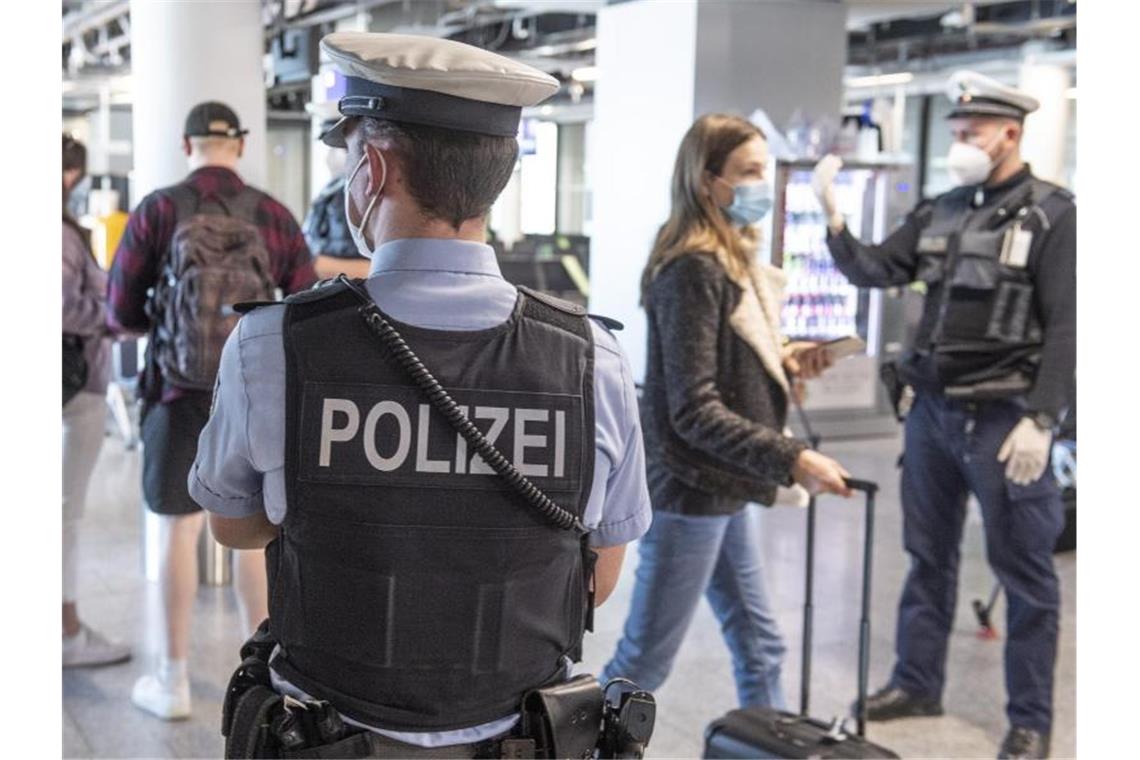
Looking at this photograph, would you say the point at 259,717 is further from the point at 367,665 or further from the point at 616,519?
the point at 616,519

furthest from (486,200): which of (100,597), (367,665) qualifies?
(100,597)

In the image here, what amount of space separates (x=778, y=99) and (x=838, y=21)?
570mm

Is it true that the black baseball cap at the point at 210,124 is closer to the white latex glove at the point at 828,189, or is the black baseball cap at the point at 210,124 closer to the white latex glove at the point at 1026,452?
the white latex glove at the point at 828,189

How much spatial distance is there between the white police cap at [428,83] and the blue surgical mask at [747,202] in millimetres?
1325

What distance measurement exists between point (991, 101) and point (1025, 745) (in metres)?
1.64

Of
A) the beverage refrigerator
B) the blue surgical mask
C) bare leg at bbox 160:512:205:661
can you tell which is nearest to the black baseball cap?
bare leg at bbox 160:512:205:661

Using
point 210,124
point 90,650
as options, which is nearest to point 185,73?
point 210,124

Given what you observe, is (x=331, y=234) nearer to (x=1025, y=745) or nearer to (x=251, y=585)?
(x=251, y=585)

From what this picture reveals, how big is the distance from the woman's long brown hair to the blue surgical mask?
0.9 inches

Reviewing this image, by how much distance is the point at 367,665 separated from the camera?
1.57m

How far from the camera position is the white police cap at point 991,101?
11.8ft

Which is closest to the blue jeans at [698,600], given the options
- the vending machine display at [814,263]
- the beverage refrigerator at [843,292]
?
the beverage refrigerator at [843,292]

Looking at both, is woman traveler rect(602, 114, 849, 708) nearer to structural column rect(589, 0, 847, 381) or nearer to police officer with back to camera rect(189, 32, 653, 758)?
police officer with back to camera rect(189, 32, 653, 758)

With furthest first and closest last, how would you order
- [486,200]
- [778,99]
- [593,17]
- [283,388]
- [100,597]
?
[593,17], [778,99], [100,597], [486,200], [283,388]
